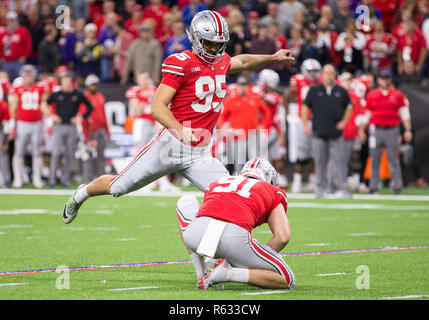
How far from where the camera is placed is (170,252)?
9.01 m

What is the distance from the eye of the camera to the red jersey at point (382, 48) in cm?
1931

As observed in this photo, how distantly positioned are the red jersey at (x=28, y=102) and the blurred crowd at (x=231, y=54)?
4cm

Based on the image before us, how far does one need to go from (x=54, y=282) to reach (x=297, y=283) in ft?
5.82

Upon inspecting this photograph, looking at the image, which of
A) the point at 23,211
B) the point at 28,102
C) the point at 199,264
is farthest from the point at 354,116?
the point at 199,264

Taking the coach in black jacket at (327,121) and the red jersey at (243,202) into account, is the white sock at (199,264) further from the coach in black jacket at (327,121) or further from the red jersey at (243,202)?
the coach in black jacket at (327,121)

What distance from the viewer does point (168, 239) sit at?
10.1 meters

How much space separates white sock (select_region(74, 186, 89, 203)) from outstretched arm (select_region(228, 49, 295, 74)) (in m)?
1.62

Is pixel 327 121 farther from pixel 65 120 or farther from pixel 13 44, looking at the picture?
pixel 13 44

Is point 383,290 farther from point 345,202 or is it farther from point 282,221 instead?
point 345,202

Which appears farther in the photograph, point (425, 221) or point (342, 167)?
point (342, 167)

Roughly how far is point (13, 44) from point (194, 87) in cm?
1477

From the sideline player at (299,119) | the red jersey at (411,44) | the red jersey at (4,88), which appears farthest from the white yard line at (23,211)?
the red jersey at (411,44)

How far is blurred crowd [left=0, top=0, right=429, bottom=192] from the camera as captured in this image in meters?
18.1
